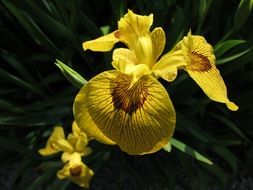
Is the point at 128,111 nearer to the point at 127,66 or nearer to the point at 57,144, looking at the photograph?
the point at 127,66

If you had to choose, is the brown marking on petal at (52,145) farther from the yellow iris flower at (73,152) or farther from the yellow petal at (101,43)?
the yellow petal at (101,43)

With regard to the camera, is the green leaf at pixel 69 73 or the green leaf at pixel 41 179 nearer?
the green leaf at pixel 69 73

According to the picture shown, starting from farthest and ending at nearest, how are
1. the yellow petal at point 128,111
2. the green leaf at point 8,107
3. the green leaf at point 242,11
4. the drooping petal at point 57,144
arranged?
the green leaf at point 8,107 < the drooping petal at point 57,144 < the green leaf at point 242,11 < the yellow petal at point 128,111

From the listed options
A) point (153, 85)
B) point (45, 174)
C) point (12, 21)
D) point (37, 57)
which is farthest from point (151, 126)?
point (12, 21)

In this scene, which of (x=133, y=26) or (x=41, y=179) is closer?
(x=133, y=26)

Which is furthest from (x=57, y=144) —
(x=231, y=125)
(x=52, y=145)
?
(x=231, y=125)

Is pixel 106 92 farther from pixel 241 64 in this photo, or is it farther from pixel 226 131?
pixel 226 131

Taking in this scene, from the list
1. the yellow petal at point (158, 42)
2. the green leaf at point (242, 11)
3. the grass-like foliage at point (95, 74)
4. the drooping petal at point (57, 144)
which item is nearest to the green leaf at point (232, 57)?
the grass-like foliage at point (95, 74)
